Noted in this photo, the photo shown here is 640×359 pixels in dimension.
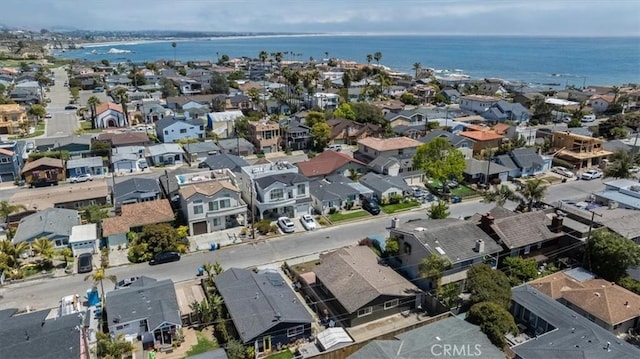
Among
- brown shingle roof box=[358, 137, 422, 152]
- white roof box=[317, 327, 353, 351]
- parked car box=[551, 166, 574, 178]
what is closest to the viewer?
white roof box=[317, 327, 353, 351]

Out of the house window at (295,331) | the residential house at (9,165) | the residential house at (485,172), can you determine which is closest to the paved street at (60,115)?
the residential house at (9,165)

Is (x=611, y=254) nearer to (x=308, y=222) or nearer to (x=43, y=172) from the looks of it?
(x=308, y=222)

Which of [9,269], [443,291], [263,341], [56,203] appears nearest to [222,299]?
[263,341]

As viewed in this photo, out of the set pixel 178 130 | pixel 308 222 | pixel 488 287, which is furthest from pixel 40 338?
pixel 178 130

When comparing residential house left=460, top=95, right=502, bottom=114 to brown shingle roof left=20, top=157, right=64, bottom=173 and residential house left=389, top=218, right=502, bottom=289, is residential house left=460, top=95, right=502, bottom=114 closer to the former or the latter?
residential house left=389, top=218, right=502, bottom=289

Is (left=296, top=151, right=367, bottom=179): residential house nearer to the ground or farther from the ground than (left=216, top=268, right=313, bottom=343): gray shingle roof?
farther from the ground

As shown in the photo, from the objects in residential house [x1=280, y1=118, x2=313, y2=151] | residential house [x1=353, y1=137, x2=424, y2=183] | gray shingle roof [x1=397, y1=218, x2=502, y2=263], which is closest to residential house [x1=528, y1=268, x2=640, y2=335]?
gray shingle roof [x1=397, y1=218, x2=502, y2=263]

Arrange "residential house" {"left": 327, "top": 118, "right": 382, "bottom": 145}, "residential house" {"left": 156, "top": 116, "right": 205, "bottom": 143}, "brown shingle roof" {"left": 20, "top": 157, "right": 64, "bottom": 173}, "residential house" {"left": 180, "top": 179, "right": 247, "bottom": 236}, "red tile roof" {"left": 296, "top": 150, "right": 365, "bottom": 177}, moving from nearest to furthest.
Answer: "residential house" {"left": 180, "top": 179, "right": 247, "bottom": 236}
"red tile roof" {"left": 296, "top": 150, "right": 365, "bottom": 177}
"brown shingle roof" {"left": 20, "top": 157, "right": 64, "bottom": 173}
"residential house" {"left": 156, "top": 116, "right": 205, "bottom": 143}
"residential house" {"left": 327, "top": 118, "right": 382, "bottom": 145}

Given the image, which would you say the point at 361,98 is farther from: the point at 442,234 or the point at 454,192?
the point at 442,234
